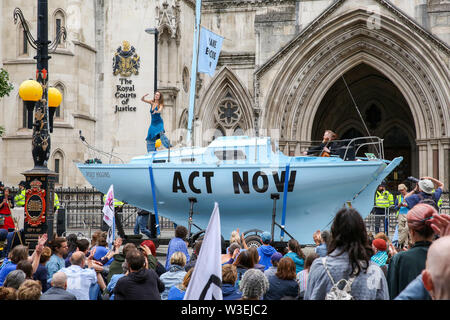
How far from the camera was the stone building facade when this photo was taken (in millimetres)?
24766

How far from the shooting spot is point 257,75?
2608 centimetres

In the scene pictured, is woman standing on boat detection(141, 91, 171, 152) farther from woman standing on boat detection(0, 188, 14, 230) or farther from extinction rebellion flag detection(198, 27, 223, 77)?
woman standing on boat detection(0, 188, 14, 230)

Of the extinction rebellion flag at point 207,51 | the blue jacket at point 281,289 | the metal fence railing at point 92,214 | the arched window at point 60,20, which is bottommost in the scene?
the metal fence railing at point 92,214

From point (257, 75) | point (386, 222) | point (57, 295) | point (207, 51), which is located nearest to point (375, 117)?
point (257, 75)

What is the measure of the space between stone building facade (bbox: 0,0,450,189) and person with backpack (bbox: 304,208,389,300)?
2084 cm

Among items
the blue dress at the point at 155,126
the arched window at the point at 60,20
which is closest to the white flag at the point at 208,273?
the blue dress at the point at 155,126

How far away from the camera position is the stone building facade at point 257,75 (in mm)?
24766

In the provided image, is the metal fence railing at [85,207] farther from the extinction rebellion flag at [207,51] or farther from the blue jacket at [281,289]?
the blue jacket at [281,289]

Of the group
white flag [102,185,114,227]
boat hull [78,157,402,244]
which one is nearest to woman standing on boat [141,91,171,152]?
boat hull [78,157,402,244]

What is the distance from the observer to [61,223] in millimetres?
17266

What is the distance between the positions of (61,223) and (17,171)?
34.2 feet

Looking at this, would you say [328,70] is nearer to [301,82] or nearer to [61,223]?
[301,82]
